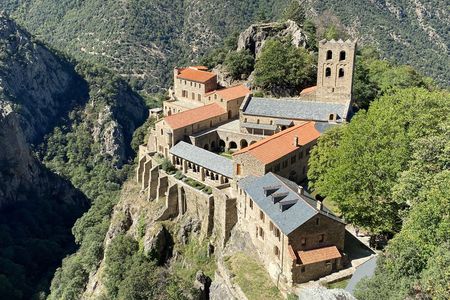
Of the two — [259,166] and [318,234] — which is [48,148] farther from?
[318,234]

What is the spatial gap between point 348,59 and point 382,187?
100 ft

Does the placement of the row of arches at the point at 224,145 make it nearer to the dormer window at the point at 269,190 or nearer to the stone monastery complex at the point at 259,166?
the stone monastery complex at the point at 259,166

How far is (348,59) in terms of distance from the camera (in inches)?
2827

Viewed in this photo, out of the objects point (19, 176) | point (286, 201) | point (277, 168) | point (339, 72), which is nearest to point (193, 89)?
point (339, 72)

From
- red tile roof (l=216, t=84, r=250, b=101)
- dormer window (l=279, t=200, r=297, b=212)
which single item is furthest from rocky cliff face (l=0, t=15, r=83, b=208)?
dormer window (l=279, t=200, r=297, b=212)

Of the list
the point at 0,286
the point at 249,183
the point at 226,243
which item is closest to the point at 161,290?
the point at 226,243

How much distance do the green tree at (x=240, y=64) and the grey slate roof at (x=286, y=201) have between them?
44577 mm

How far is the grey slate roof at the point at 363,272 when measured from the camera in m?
42.2

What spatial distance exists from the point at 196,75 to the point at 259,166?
3641 cm

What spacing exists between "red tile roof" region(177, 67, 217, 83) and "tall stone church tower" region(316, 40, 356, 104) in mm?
20906

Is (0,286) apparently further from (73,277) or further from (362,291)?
(362,291)

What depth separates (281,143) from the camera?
199 ft

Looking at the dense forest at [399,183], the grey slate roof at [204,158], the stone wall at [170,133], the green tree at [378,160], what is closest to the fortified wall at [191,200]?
the stone wall at [170,133]

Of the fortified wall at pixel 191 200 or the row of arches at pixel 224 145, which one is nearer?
the fortified wall at pixel 191 200
